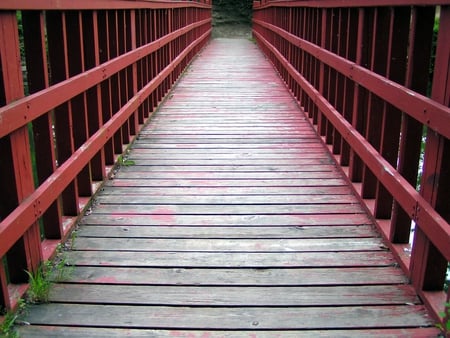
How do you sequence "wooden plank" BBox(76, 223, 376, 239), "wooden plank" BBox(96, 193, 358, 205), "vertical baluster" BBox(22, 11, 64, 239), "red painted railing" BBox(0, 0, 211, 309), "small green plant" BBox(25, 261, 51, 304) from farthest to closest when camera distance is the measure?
1. "wooden plank" BBox(96, 193, 358, 205)
2. "wooden plank" BBox(76, 223, 376, 239)
3. "vertical baluster" BBox(22, 11, 64, 239)
4. "small green plant" BBox(25, 261, 51, 304)
5. "red painted railing" BBox(0, 0, 211, 309)

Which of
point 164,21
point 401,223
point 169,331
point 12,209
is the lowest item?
point 169,331

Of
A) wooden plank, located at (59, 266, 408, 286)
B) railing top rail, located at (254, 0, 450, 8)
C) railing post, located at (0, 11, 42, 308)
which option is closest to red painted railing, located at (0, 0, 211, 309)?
railing post, located at (0, 11, 42, 308)

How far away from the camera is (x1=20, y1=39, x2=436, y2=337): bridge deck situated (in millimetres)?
2189

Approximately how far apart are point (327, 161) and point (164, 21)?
10.9 feet

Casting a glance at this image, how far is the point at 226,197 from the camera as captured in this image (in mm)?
3541

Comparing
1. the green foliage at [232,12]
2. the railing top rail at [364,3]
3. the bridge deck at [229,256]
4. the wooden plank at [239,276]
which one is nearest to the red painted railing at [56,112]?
the bridge deck at [229,256]

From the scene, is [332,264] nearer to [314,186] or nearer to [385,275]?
[385,275]

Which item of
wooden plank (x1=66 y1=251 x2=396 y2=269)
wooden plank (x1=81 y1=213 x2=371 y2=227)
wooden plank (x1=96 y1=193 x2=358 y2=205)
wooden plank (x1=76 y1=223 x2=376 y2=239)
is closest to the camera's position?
wooden plank (x1=66 y1=251 x2=396 y2=269)

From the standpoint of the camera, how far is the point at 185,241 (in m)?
2.90

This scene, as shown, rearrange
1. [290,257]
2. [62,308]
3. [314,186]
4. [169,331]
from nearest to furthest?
1. [169,331]
2. [62,308]
3. [290,257]
4. [314,186]

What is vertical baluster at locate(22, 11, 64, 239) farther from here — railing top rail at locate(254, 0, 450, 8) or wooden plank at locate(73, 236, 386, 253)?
railing top rail at locate(254, 0, 450, 8)

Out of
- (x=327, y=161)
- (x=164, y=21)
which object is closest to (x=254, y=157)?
(x=327, y=161)

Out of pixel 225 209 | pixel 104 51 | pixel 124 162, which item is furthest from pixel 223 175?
pixel 104 51

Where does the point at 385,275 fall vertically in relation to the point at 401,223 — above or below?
below
